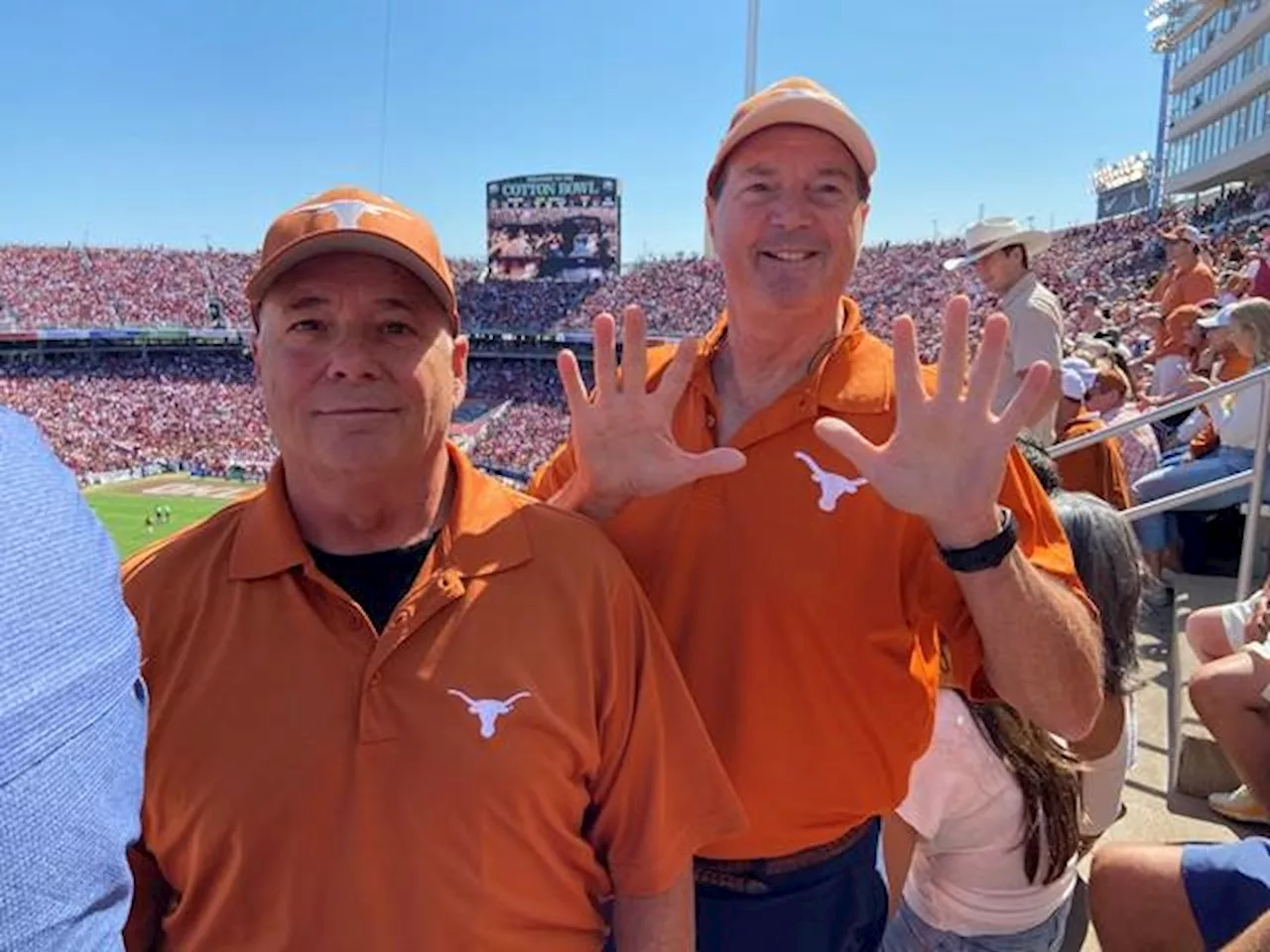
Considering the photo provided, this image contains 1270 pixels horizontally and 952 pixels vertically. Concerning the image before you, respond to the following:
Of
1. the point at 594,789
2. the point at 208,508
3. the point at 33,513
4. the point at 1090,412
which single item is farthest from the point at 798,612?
the point at 208,508

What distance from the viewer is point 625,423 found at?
194cm

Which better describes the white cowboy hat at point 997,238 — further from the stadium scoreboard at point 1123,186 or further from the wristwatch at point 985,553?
the stadium scoreboard at point 1123,186

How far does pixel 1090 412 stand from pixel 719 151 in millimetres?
5085

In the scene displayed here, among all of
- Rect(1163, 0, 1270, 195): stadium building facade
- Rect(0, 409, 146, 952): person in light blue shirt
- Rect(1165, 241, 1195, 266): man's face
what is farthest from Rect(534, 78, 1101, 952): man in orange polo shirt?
Rect(1163, 0, 1270, 195): stadium building facade

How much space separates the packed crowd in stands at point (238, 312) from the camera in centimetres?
3603

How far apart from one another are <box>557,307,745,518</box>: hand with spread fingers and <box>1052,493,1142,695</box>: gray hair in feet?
3.63

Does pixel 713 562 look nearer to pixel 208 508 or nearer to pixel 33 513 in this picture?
pixel 33 513

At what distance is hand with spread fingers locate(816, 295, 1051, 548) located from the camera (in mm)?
1643

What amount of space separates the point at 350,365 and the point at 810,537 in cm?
91

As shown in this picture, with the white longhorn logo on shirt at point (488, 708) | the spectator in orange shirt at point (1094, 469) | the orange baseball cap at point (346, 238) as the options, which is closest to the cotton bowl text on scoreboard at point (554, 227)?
the spectator in orange shirt at point (1094, 469)

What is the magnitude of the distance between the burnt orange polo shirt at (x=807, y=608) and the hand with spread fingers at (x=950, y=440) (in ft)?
0.61

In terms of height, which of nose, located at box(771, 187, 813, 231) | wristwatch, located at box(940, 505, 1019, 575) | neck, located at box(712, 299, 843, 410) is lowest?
wristwatch, located at box(940, 505, 1019, 575)

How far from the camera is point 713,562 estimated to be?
1878 mm

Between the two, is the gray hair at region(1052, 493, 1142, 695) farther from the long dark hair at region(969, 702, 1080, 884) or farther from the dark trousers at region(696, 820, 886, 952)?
the dark trousers at region(696, 820, 886, 952)
